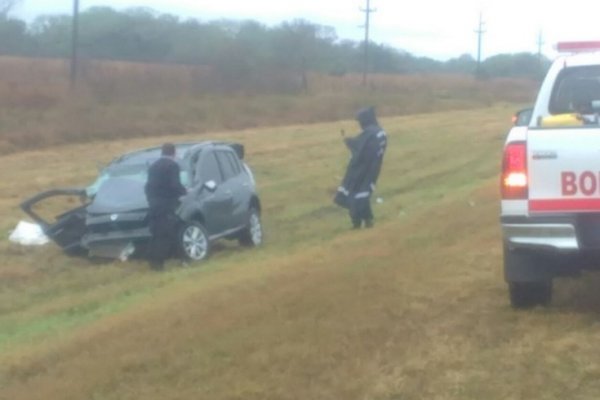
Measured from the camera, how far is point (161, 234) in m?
17.4

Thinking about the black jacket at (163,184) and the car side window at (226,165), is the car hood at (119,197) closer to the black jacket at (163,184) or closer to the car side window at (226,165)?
the black jacket at (163,184)

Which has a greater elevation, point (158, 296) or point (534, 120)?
point (534, 120)

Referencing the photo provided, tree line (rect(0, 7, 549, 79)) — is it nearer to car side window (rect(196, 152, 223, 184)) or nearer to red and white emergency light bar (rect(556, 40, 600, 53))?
car side window (rect(196, 152, 223, 184))

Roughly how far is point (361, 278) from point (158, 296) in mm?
2257

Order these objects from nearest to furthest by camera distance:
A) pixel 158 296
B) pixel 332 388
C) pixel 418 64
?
pixel 332 388 < pixel 158 296 < pixel 418 64

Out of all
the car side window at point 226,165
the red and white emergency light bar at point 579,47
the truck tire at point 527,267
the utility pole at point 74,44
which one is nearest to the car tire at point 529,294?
the truck tire at point 527,267

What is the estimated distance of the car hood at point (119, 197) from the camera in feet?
59.9

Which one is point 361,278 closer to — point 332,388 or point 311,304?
point 311,304

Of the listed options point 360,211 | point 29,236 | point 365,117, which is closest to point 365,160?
point 365,117

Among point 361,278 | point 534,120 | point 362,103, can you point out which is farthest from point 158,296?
point 362,103

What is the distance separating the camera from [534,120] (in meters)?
10.1

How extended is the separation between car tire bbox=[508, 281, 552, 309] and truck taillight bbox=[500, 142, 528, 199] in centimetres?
81

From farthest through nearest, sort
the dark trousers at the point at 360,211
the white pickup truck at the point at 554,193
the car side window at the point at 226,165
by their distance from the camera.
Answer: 1. the car side window at the point at 226,165
2. the dark trousers at the point at 360,211
3. the white pickup truck at the point at 554,193

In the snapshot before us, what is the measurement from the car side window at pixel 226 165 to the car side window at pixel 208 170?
154 millimetres
